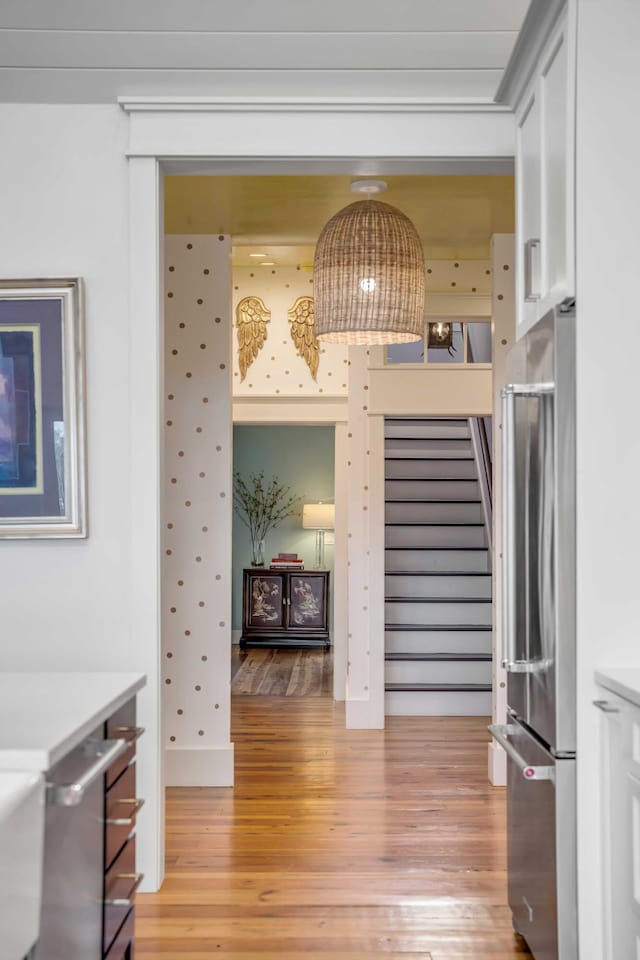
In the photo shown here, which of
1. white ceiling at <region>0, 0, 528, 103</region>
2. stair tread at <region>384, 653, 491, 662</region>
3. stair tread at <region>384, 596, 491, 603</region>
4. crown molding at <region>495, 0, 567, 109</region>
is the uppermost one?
white ceiling at <region>0, 0, 528, 103</region>

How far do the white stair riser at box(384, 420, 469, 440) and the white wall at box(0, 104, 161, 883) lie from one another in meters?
5.35

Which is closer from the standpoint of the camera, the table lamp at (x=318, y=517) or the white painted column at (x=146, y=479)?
the white painted column at (x=146, y=479)

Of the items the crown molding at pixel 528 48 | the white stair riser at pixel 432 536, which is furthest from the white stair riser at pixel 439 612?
the crown molding at pixel 528 48

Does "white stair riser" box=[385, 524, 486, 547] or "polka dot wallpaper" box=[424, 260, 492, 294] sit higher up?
"polka dot wallpaper" box=[424, 260, 492, 294]

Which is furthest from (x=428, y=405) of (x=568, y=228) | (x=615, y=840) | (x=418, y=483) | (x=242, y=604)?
(x=242, y=604)

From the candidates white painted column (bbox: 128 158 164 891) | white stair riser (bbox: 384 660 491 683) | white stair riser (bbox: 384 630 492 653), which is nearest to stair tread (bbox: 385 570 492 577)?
white stair riser (bbox: 384 630 492 653)

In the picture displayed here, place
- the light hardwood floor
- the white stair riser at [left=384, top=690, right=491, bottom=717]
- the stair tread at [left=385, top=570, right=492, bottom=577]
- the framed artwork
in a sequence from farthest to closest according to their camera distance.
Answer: the stair tread at [left=385, top=570, right=492, bottom=577] < the white stair riser at [left=384, top=690, right=491, bottom=717] < the framed artwork < the light hardwood floor

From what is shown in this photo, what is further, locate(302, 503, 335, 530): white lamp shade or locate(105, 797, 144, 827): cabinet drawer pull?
locate(302, 503, 335, 530): white lamp shade

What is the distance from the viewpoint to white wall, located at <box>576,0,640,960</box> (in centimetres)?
236

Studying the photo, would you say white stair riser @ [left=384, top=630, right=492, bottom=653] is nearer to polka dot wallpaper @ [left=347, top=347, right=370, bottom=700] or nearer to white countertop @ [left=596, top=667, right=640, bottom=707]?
polka dot wallpaper @ [left=347, top=347, right=370, bottom=700]

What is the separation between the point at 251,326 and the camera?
21.2 ft

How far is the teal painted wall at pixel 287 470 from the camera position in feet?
33.5

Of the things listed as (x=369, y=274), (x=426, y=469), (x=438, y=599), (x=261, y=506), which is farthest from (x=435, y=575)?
(x=369, y=274)

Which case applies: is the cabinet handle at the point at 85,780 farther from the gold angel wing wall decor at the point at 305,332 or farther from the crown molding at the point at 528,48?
the gold angel wing wall decor at the point at 305,332
